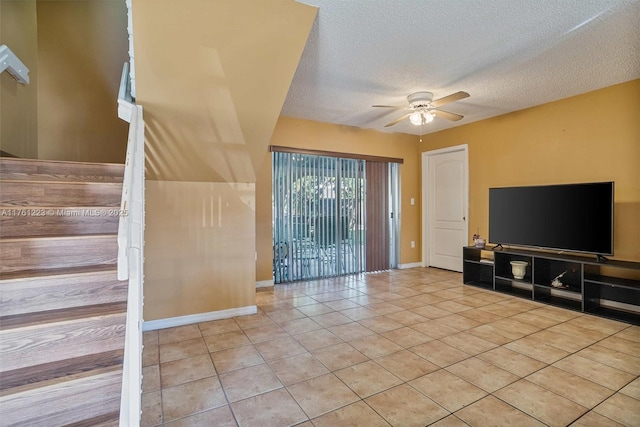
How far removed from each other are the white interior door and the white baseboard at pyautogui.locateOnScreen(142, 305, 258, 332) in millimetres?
3565

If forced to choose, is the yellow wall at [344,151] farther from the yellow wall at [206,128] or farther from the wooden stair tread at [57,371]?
the wooden stair tread at [57,371]

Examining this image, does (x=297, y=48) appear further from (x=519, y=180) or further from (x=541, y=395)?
(x=519, y=180)

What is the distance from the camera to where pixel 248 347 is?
8.17 ft

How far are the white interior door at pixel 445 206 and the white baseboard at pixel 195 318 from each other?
3.57 m

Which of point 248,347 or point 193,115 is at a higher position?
point 193,115

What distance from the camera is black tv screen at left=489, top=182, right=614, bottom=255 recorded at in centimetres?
318

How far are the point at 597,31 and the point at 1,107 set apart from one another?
16.6 feet

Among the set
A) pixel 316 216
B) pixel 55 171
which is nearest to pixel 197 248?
pixel 55 171

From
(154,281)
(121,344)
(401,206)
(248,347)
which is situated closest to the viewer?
(121,344)

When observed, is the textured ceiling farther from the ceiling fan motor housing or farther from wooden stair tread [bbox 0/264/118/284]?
wooden stair tread [bbox 0/264/118/284]

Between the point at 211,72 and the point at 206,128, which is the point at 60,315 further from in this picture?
the point at 211,72

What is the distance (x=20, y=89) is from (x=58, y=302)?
2.70m

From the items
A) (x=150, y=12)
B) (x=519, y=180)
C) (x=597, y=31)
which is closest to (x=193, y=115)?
(x=150, y=12)

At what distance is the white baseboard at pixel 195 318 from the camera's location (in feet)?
9.48
